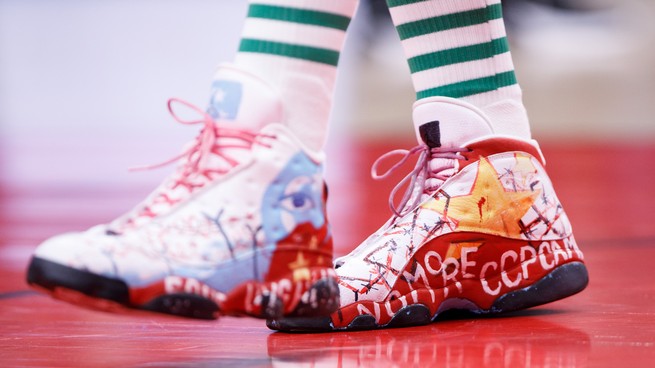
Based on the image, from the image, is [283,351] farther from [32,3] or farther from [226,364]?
[32,3]

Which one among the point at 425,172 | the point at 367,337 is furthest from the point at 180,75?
the point at 367,337

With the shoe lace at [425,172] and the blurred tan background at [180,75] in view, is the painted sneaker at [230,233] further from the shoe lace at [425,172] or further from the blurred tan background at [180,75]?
the blurred tan background at [180,75]

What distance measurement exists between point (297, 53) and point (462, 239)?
0.27 metres

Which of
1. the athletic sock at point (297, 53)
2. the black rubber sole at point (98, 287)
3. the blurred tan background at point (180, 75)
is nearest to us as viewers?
the black rubber sole at point (98, 287)

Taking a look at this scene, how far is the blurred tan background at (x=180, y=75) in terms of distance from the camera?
18.7 ft

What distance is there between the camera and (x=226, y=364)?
69 centimetres

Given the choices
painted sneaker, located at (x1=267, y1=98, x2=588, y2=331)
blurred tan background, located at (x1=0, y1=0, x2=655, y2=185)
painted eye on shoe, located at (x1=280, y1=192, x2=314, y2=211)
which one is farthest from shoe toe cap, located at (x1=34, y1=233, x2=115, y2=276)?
blurred tan background, located at (x1=0, y1=0, x2=655, y2=185)

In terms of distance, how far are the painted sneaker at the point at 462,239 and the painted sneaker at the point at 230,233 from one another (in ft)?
0.47

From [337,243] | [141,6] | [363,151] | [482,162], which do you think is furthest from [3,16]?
[482,162]

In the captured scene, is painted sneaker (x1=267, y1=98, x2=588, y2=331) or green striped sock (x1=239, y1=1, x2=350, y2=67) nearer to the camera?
green striped sock (x1=239, y1=1, x2=350, y2=67)

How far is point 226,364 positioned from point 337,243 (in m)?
0.87

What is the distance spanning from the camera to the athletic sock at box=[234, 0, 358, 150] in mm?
721

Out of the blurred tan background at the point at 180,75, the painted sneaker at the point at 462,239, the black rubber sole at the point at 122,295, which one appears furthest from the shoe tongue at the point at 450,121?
the blurred tan background at the point at 180,75

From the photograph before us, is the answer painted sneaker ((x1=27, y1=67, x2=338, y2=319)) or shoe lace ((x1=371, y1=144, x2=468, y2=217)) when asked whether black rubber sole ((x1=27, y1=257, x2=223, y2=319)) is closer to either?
painted sneaker ((x1=27, y1=67, x2=338, y2=319))
